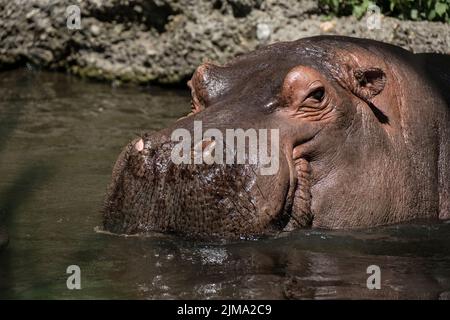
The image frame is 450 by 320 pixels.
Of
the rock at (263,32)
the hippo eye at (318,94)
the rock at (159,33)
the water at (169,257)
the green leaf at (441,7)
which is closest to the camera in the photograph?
the water at (169,257)

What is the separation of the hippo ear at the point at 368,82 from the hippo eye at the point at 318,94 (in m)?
0.28

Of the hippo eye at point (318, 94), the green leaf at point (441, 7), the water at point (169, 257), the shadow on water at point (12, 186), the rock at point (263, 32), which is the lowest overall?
the water at point (169, 257)

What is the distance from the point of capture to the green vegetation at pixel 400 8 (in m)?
9.44

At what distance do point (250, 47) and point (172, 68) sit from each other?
816 mm

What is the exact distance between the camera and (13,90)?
33.1 feet

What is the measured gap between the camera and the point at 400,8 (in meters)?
9.57

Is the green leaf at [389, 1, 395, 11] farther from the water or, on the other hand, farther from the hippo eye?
the hippo eye

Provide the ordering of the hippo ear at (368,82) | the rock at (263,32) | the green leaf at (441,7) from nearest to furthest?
the hippo ear at (368,82) < the green leaf at (441,7) < the rock at (263,32)

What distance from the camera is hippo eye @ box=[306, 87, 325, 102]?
5.86m

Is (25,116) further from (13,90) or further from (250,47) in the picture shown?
(250,47)

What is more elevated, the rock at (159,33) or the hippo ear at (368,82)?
the rock at (159,33)

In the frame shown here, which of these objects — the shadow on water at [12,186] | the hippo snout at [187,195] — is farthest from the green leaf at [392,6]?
the hippo snout at [187,195]

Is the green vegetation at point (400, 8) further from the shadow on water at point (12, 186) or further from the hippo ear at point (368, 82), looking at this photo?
the hippo ear at point (368, 82)
